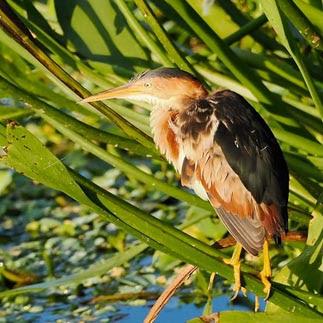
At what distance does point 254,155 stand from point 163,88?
337mm

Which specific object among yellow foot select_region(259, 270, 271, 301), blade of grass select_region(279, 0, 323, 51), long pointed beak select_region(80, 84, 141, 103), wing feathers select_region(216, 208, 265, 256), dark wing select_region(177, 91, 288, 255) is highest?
blade of grass select_region(279, 0, 323, 51)

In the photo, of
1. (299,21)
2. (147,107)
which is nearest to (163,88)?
(299,21)

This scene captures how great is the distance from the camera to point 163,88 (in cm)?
242

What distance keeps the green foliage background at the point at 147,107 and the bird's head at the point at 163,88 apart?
0.08 meters

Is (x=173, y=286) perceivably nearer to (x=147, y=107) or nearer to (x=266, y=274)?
(x=266, y=274)

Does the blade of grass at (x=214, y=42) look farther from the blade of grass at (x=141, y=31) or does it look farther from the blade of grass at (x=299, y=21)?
the blade of grass at (x=299, y=21)

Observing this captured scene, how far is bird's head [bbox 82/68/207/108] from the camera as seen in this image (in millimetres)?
2391

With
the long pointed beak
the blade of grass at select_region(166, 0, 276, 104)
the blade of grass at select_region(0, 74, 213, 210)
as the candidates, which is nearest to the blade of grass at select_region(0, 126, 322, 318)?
the blade of grass at select_region(0, 74, 213, 210)

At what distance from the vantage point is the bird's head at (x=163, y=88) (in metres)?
2.39

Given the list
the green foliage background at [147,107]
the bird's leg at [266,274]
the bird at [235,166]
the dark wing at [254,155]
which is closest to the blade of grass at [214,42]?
the green foliage background at [147,107]

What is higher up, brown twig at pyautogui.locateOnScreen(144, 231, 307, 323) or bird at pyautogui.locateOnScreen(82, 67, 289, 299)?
bird at pyautogui.locateOnScreen(82, 67, 289, 299)

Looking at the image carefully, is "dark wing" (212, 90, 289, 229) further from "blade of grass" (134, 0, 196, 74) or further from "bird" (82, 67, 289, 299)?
"blade of grass" (134, 0, 196, 74)

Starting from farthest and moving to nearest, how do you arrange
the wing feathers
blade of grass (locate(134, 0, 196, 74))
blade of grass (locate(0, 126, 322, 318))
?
blade of grass (locate(134, 0, 196, 74)) < the wing feathers < blade of grass (locate(0, 126, 322, 318))

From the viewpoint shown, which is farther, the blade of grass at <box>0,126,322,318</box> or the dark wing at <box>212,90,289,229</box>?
the dark wing at <box>212,90,289,229</box>
